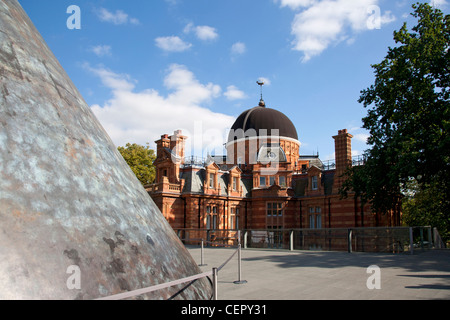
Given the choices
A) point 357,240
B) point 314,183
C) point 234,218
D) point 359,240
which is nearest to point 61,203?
point 357,240

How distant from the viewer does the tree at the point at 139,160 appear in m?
41.8

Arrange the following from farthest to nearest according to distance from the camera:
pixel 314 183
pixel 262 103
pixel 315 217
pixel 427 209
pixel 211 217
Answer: pixel 262 103 → pixel 314 183 → pixel 315 217 → pixel 211 217 → pixel 427 209

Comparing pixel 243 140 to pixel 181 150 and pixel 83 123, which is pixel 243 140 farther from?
pixel 83 123

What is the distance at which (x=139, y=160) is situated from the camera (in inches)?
1676

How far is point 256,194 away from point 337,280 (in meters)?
27.5

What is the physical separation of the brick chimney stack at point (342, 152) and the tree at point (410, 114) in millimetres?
11059

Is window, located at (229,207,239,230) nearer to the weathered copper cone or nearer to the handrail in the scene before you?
the weathered copper cone

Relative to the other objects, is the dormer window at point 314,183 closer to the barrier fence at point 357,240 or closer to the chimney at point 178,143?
the barrier fence at point 357,240

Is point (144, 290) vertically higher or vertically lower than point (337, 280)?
higher

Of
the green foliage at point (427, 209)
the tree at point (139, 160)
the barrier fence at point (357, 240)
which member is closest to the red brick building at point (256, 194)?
the green foliage at point (427, 209)

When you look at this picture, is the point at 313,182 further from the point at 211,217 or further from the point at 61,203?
the point at 61,203

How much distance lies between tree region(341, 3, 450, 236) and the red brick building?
10554 millimetres

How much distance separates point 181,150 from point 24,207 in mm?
33206
